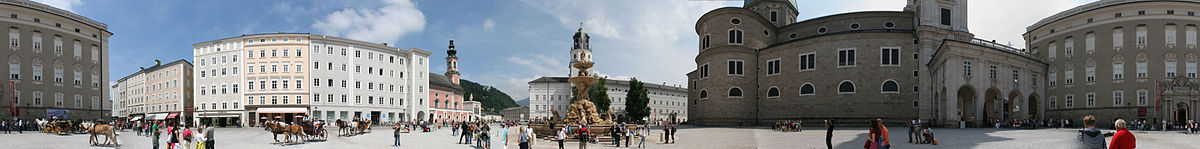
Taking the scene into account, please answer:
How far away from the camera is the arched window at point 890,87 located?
41.2 m

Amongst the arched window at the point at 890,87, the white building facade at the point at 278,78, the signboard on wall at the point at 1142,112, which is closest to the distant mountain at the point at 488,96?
the white building facade at the point at 278,78

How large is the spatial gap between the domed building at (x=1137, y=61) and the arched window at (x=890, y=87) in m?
10.5

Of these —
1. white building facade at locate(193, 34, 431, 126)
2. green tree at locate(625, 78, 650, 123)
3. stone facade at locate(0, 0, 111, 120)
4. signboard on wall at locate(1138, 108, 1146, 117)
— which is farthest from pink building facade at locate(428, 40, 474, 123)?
signboard on wall at locate(1138, 108, 1146, 117)

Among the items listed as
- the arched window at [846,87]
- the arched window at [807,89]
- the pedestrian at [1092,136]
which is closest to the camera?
the pedestrian at [1092,136]

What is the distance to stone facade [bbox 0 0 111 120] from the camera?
38.9 meters

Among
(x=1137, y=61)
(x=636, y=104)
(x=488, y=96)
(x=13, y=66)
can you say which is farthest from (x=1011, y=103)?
(x=488, y=96)

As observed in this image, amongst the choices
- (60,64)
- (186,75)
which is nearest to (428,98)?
(186,75)

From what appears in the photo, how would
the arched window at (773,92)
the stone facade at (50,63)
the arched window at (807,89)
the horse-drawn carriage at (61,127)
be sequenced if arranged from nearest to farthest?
the horse-drawn carriage at (61,127) < the stone facade at (50,63) < the arched window at (807,89) < the arched window at (773,92)

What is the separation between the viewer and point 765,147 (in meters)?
21.0

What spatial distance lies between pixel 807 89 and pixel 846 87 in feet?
8.52

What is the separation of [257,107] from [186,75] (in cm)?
1116

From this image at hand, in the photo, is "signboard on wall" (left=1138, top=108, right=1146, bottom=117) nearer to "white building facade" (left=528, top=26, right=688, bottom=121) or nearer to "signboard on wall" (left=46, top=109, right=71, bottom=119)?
"signboard on wall" (left=46, top=109, right=71, bottom=119)

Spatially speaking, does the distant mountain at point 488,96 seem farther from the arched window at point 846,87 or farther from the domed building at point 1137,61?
the domed building at point 1137,61

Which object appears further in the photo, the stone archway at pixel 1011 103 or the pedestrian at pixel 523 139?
the stone archway at pixel 1011 103
